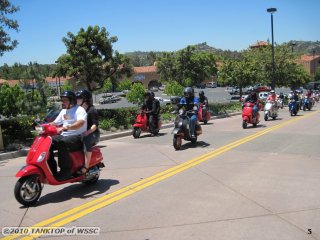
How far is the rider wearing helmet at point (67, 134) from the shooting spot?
6.52 m

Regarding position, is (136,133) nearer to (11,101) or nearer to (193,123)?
(193,123)

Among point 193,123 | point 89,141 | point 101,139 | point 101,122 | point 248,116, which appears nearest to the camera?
point 89,141

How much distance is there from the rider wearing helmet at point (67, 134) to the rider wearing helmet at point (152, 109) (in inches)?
310

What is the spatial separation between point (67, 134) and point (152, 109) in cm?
816

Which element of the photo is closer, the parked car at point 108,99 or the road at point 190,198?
the road at point 190,198

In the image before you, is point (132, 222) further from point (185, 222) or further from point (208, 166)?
point (208, 166)

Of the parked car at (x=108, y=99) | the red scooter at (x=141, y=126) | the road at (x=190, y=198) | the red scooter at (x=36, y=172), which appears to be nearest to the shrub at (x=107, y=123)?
the red scooter at (x=141, y=126)

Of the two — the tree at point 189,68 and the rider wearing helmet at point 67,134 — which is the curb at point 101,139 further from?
the rider wearing helmet at point 67,134

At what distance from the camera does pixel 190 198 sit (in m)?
6.43

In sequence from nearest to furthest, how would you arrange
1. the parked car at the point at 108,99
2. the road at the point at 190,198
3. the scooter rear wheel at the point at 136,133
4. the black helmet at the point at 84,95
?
the road at the point at 190,198 < the black helmet at the point at 84,95 < the scooter rear wheel at the point at 136,133 < the parked car at the point at 108,99

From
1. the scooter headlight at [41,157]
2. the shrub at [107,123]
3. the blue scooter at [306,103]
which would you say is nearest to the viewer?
the scooter headlight at [41,157]

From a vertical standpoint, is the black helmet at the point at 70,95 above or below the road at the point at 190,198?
above

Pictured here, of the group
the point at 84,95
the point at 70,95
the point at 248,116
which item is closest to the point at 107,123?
the point at 248,116

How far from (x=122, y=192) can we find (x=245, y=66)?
31.5 metres
